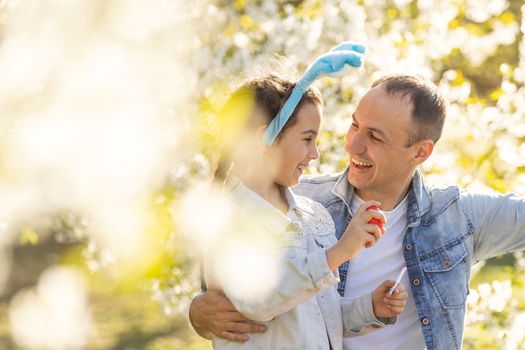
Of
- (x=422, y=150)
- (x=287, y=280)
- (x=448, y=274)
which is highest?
(x=422, y=150)

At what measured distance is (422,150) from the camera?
3.51 meters

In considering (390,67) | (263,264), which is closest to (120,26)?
(390,67)

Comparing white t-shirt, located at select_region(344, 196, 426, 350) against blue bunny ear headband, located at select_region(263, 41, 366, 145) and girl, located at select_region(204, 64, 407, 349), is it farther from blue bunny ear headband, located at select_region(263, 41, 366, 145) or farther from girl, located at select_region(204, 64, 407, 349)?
blue bunny ear headband, located at select_region(263, 41, 366, 145)

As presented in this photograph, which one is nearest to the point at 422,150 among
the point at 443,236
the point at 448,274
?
the point at 443,236

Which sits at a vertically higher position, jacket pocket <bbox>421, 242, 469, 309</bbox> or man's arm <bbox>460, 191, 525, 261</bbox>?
man's arm <bbox>460, 191, 525, 261</bbox>

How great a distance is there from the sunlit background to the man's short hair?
1.69 meters

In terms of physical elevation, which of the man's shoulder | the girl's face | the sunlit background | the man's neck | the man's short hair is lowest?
the girl's face

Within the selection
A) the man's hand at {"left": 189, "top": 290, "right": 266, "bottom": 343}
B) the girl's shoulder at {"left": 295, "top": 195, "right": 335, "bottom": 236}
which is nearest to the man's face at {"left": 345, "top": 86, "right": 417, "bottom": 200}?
the girl's shoulder at {"left": 295, "top": 195, "right": 335, "bottom": 236}

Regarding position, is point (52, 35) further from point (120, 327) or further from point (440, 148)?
point (120, 327)

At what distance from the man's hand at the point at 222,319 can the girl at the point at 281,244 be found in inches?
1.0

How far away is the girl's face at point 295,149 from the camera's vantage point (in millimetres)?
2748

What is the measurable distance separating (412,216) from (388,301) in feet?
2.16

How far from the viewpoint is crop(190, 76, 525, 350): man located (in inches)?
132

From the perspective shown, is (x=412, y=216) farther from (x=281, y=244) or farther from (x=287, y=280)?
(x=287, y=280)
